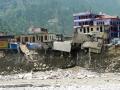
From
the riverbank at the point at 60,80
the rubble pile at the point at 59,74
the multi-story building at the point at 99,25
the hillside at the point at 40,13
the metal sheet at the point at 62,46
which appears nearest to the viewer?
the riverbank at the point at 60,80

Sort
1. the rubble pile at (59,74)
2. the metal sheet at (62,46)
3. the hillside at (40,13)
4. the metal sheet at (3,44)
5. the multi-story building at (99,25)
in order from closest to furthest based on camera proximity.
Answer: the rubble pile at (59,74) → the metal sheet at (62,46) → the metal sheet at (3,44) → the multi-story building at (99,25) → the hillside at (40,13)

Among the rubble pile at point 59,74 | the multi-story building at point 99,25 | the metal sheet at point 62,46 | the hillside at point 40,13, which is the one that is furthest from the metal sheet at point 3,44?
the hillside at point 40,13

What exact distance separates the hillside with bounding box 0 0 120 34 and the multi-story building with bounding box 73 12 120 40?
51708 millimetres

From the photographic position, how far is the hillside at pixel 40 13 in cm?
12794

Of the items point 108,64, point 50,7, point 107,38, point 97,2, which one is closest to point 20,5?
point 50,7

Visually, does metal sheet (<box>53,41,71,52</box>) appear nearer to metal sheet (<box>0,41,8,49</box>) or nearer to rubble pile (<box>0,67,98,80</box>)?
rubble pile (<box>0,67,98,80</box>)

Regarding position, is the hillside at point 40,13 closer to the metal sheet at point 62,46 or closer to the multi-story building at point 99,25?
the multi-story building at point 99,25

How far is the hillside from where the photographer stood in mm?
127938

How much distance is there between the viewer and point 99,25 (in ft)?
215

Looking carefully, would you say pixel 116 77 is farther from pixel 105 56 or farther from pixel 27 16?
pixel 27 16

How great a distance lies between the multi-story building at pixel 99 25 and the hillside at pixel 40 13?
51.7 meters

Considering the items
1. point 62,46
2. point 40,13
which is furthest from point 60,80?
point 40,13

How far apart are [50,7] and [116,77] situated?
4043 inches

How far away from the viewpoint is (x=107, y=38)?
2469 inches
